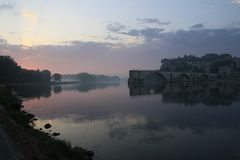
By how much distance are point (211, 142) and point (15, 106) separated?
22698 millimetres

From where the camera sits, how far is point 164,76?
154 m

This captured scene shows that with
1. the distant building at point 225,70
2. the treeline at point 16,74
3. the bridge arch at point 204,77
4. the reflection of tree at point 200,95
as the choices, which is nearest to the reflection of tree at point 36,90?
the treeline at point 16,74

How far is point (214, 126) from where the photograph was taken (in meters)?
28.4

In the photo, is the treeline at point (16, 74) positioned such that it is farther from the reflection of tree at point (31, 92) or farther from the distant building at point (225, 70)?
the distant building at point (225, 70)

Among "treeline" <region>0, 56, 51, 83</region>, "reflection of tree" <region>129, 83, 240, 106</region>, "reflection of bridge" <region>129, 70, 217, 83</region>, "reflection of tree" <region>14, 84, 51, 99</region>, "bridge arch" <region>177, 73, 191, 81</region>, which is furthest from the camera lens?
"bridge arch" <region>177, 73, 191, 81</region>

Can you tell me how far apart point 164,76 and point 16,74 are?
221 ft

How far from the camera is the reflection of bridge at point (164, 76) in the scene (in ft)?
479

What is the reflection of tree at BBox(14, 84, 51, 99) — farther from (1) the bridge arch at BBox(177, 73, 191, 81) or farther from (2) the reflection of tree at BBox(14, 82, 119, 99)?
(1) the bridge arch at BBox(177, 73, 191, 81)

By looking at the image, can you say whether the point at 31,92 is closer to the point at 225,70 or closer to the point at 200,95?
the point at 200,95

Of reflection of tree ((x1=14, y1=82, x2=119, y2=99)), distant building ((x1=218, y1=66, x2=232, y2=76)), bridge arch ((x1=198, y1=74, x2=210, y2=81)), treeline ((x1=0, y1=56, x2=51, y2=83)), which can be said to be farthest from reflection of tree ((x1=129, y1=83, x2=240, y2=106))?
bridge arch ((x1=198, y1=74, x2=210, y2=81))

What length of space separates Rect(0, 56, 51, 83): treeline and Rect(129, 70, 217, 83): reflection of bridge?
140 feet

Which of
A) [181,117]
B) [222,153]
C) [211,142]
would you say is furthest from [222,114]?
[222,153]

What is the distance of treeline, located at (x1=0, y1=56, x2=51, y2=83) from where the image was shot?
10153 cm

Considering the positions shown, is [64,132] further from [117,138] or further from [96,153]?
[96,153]
